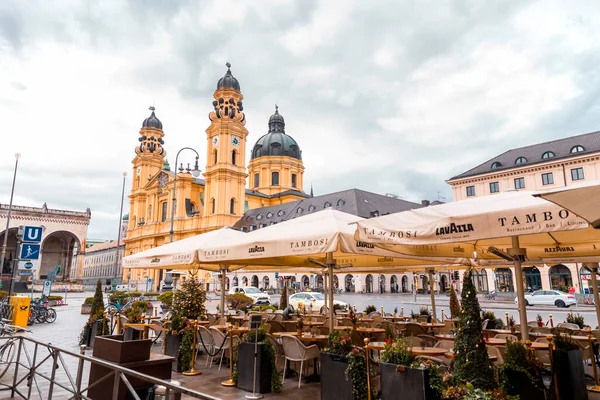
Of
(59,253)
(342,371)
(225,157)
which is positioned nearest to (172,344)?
(342,371)

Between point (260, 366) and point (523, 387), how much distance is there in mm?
3821

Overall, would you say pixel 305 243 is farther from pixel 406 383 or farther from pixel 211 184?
pixel 211 184

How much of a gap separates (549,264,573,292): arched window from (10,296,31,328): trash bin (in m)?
44.0

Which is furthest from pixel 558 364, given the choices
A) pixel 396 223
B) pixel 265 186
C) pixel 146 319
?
pixel 265 186

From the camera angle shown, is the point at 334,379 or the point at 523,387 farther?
the point at 334,379

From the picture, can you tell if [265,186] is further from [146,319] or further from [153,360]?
[153,360]

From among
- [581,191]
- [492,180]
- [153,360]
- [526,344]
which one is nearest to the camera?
[581,191]

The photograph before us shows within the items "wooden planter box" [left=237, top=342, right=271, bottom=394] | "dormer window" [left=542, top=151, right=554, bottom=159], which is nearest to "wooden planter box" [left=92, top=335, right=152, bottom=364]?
"wooden planter box" [left=237, top=342, right=271, bottom=394]

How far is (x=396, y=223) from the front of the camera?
5867 mm

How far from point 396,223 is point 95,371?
4.24 metres

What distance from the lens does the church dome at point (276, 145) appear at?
82688 mm

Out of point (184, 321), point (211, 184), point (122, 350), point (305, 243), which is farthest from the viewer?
point (211, 184)

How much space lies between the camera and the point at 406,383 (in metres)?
4.76

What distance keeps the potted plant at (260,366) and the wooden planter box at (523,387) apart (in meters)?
3.56
